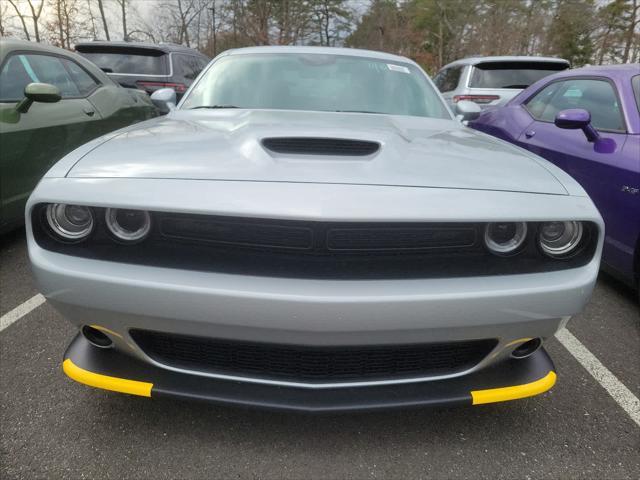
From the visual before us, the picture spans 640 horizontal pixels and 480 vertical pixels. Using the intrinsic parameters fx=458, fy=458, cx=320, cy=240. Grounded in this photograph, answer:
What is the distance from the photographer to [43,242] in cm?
142

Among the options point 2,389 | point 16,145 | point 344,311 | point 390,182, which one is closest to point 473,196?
point 390,182

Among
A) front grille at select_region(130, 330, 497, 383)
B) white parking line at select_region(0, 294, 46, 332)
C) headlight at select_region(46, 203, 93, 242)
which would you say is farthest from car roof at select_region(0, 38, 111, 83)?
front grille at select_region(130, 330, 497, 383)

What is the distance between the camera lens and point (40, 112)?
10.8ft

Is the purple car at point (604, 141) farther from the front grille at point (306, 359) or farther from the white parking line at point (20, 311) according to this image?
the white parking line at point (20, 311)

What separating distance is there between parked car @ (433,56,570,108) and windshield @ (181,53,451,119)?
398 centimetres

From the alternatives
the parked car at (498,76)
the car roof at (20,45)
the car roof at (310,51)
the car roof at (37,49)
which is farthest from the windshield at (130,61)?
the car roof at (310,51)

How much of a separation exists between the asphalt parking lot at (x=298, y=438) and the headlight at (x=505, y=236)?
2.22 feet

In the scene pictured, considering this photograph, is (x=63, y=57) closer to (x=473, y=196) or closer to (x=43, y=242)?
(x=43, y=242)

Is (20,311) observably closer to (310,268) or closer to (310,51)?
(310,268)

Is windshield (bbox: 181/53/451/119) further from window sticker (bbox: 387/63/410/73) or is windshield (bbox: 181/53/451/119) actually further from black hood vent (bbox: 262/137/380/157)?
black hood vent (bbox: 262/137/380/157)

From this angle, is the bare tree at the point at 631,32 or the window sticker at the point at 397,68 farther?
the bare tree at the point at 631,32

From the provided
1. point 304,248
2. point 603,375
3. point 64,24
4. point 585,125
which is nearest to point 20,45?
point 304,248

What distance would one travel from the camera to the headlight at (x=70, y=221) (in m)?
1.40

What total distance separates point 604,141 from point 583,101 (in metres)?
0.69
